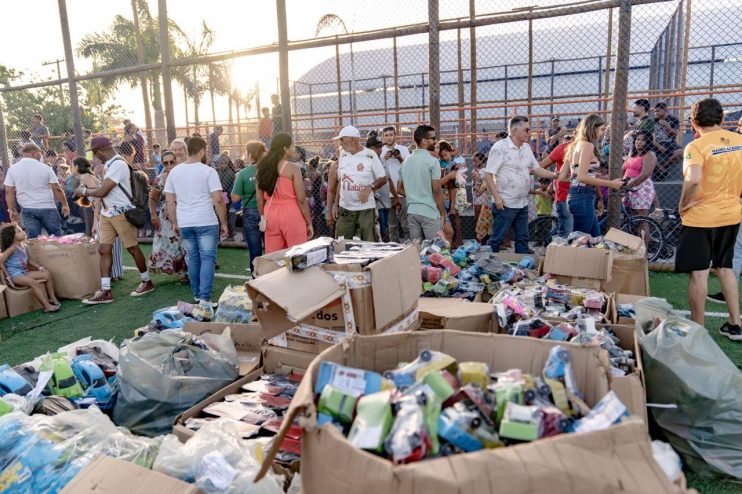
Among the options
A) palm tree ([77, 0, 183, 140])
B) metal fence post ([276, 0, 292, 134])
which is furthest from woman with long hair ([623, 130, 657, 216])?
palm tree ([77, 0, 183, 140])

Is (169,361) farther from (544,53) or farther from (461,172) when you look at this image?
(544,53)

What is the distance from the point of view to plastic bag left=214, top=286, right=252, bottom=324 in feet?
13.5

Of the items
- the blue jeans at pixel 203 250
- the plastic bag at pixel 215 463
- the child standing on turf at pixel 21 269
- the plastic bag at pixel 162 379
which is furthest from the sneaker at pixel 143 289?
the plastic bag at pixel 215 463

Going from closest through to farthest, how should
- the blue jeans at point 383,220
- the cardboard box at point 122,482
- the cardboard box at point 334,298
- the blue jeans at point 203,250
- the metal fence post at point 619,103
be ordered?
the cardboard box at point 122,482, the cardboard box at point 334,298, the metal fence post at point 619,103, the blue jeans at point 203,250, the blue jeans at point 383,220

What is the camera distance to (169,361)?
3055mm

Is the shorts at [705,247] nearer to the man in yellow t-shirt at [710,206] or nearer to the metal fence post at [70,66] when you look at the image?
the man in yellow t-shirt at [710,206]

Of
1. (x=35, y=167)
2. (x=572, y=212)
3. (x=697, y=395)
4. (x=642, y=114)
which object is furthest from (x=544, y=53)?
(x=697, y=395)

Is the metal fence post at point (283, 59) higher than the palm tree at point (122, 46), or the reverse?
the palm tree at point (122, 46)

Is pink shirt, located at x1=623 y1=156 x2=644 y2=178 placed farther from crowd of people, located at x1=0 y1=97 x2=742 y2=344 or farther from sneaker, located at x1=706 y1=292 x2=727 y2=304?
sneaker, located at x1=706 y1=292 x2=727 y2=304

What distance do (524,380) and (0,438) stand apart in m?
2.17

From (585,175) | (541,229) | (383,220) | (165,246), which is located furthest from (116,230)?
(541,229)

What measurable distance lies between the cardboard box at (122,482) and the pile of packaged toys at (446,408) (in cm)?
71

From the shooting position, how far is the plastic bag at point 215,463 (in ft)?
6.49

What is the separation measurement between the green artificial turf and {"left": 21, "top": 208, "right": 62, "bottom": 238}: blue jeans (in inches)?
A: 51.9
